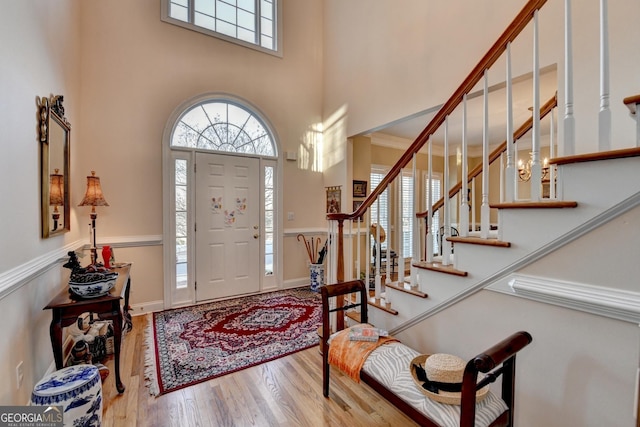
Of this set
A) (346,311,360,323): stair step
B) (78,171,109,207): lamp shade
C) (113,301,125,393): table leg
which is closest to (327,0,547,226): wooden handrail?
(346,311,360,323): stair step

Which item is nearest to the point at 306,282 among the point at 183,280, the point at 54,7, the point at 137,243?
the point at 183,280

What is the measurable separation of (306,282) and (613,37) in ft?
13.8

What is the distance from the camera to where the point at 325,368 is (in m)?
1.96

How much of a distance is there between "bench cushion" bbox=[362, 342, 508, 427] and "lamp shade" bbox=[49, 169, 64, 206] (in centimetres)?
251

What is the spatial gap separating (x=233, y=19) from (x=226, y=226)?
2.99 metres

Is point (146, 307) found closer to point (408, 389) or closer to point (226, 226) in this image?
point (226, 226)

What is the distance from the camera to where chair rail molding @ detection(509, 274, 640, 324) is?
1.11m

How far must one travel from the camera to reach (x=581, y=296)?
4.00 ft

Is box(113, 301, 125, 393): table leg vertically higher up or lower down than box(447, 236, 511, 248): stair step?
lower down

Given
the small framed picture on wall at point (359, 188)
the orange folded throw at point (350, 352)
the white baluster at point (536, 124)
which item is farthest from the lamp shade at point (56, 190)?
the small framed picture on wall at point (359, 188)

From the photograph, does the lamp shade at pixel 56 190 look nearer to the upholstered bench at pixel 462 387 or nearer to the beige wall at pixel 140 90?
the beige wall at pixel 140 90

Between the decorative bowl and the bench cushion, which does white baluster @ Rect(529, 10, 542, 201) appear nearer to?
the bench cushion

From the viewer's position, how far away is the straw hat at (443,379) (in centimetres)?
129

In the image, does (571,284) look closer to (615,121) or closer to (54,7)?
(615,121)
